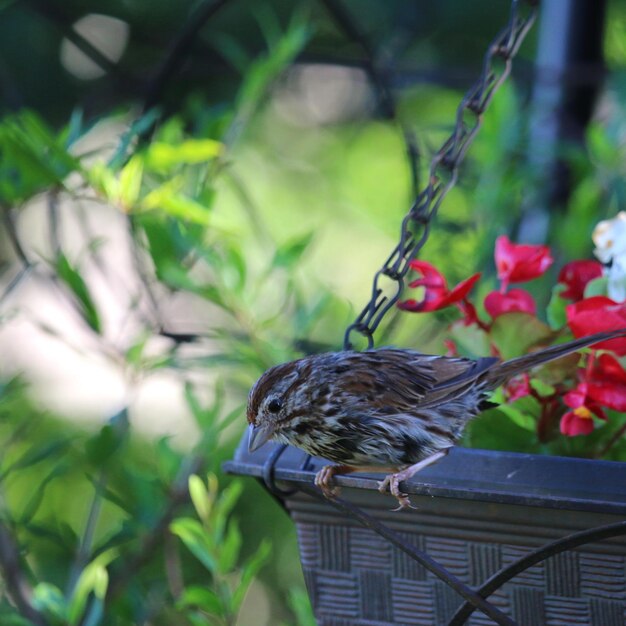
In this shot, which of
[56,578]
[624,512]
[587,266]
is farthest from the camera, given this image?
[56,578]

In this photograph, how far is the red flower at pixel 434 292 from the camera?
89 centimetres

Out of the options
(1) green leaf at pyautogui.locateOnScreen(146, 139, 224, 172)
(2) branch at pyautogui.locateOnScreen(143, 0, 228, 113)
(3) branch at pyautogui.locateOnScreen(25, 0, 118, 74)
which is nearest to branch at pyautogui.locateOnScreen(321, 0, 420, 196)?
(2) branch at pyautogui.locateOnScreen(143, 0, 228, 113)

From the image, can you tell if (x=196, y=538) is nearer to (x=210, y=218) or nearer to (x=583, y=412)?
(x=210, y=218)

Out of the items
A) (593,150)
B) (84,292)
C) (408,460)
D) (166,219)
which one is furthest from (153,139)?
(408,460)

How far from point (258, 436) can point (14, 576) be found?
1.87ft

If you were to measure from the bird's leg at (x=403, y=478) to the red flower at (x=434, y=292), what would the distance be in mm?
169

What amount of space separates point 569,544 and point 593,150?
96cm

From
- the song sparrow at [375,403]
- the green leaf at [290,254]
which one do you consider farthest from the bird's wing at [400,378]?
the green leaf at [290,254]

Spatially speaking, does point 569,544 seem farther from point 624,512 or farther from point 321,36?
point 321,36

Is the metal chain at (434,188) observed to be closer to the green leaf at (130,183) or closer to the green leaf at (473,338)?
the green leaf at (473,338)

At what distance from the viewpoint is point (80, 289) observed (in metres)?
1.19

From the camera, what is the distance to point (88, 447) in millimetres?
1203

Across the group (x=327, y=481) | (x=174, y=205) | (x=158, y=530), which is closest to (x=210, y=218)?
(x=174, y=205)

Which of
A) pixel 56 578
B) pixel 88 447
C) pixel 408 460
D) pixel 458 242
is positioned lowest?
pixel 56 578
